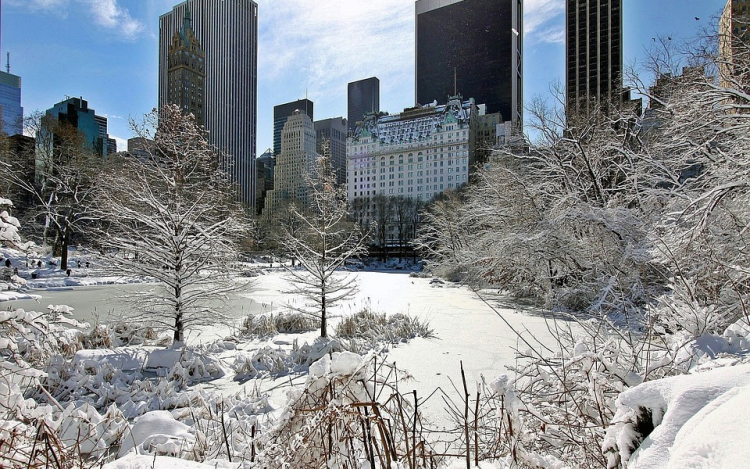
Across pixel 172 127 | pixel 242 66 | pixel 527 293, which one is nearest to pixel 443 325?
pixel 527 293

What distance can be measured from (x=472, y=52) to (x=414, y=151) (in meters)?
68.4

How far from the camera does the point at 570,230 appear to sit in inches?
545

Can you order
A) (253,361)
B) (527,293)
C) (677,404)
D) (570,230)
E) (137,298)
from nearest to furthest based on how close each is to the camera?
(677,404)
(253,361)
(137,298)
(570,230)
(527,293)

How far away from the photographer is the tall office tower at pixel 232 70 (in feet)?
287

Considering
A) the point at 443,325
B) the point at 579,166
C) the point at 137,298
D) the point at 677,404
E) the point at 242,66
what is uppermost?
the point at 242,66

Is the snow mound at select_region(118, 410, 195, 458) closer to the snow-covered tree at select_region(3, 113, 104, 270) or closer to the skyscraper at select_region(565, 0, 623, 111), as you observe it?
the snow-covered tree at select_region(3, 113, 104, 270)

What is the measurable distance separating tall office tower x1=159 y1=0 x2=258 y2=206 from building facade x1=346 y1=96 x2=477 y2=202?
96.7 ft

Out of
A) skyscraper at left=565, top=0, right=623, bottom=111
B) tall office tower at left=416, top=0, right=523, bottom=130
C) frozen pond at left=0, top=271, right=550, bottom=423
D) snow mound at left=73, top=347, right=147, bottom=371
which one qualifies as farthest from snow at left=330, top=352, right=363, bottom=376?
tall office tower at left=416, top=0, right=523, bottom=130

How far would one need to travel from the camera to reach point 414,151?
108875 millimetres

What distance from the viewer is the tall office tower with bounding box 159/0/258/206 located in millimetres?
87625

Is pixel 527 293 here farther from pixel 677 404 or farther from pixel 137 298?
pixel 677 404

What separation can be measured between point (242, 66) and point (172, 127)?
126456mm

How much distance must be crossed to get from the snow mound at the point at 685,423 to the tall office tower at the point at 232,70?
87.2 metres

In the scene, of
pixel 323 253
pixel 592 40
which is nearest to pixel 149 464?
pixel 323 253
